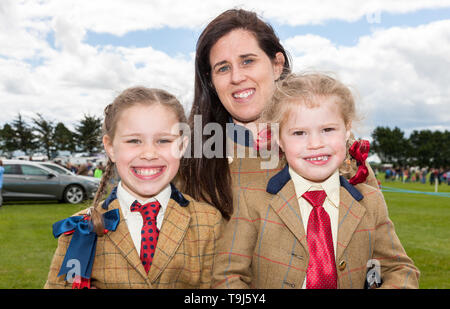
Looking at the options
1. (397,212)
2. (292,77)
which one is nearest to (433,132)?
(397,212)

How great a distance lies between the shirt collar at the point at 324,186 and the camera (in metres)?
2.15

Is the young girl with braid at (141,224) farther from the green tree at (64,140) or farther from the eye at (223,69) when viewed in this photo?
the green tree at (64,140)

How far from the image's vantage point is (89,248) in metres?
2.06

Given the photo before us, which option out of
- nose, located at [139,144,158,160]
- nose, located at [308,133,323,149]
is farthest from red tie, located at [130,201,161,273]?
nose, located at [308,133,323,149]

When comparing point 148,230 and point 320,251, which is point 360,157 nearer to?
point 320,251

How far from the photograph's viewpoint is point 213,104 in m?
3.04

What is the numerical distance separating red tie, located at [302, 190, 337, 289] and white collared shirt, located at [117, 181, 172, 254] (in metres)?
0.76

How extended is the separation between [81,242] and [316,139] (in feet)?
4.07

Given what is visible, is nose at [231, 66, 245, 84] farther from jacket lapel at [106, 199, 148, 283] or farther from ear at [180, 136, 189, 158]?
jacket lapel at [106, 199, 148, 283]

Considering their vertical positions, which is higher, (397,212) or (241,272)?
(241,272)

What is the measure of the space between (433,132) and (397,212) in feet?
321

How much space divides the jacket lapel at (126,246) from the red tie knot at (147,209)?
89mm

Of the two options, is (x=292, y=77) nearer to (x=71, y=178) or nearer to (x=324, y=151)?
(x=324, y=151)
